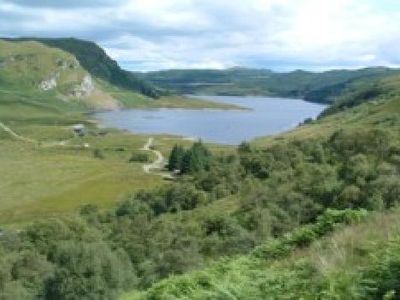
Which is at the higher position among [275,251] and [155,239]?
[275,251]

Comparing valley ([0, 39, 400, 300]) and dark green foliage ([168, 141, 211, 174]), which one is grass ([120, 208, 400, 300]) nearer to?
valley ([0, 39, 400, 300])

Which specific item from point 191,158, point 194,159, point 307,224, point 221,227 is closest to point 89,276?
point 221,227


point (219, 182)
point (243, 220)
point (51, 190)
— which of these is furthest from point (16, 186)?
point (243, 220)

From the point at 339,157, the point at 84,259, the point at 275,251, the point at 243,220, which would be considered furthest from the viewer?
the point at 339,157

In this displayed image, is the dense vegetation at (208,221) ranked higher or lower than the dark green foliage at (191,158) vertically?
higher

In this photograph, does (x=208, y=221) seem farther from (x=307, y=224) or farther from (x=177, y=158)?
(x=177, y=158)

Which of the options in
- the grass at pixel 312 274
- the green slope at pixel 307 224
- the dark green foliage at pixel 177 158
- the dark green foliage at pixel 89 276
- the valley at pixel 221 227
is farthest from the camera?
the dark green foliage at pixel 177 158

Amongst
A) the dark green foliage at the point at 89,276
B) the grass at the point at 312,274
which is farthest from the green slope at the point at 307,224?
the dark green foliage at the point at 89,276

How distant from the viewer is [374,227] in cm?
1346

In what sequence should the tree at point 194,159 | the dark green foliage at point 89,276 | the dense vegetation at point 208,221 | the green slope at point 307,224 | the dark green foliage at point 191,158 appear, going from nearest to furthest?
the green slope at point 307,224 → the dark green foliage at point 89,276 → the dense vegetation at point 208,221 → the dark green foliage at point 191,158 → the tree at point 194,159

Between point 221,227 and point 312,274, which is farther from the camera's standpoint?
point 221,227

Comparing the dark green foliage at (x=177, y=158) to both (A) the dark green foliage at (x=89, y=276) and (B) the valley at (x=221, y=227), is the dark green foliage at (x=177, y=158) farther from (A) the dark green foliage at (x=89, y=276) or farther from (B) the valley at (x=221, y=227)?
(A) the dark green foliage at (x=89, y=276)

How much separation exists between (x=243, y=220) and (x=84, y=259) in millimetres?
25731

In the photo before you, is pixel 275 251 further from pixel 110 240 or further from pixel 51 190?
pixel 51 190
